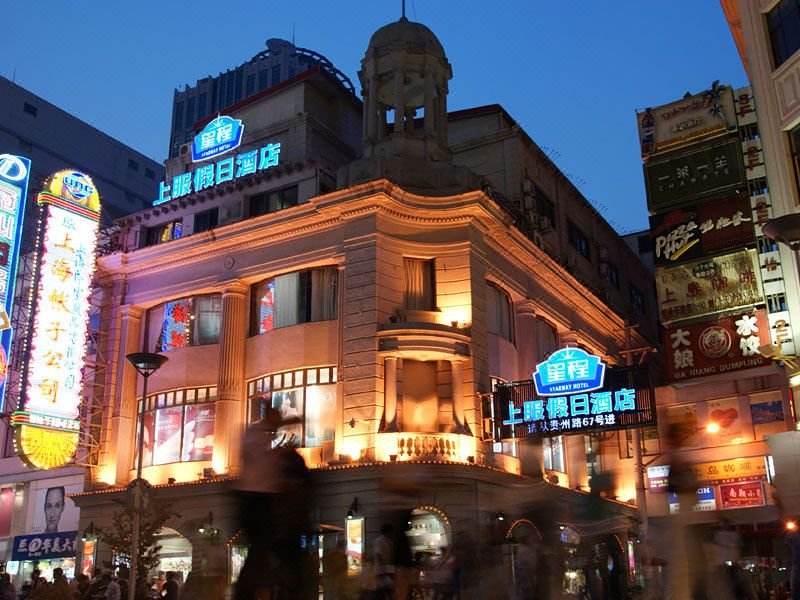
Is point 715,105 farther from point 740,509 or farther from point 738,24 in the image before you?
point 740,509

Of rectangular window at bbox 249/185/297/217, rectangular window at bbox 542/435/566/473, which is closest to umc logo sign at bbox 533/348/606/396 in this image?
rectangular window at bbox 542/435/566/473

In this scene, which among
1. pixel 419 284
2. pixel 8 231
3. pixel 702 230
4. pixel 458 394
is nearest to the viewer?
pixel 702 230

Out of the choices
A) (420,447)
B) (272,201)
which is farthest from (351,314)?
(272,201)

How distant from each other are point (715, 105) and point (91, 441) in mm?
25524

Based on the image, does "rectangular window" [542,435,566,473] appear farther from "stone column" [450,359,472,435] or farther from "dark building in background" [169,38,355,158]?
"dark building in background" [169,38,355,158]

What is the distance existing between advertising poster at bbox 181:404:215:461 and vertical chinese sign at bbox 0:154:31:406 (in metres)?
7.78

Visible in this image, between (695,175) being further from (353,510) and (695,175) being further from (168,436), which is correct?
(168,436)

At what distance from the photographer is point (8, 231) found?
1259 inches

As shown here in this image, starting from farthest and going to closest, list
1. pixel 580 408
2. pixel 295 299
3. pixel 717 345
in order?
pixel 295 299 < pixel 580 408 < pixel 717 345

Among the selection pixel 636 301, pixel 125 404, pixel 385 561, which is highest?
pixel 636 301

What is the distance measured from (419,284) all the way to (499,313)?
14.4ft

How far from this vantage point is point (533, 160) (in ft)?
128

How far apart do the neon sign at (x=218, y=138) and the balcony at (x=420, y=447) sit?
15716 mm

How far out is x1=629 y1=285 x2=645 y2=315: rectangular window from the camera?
50431 mm
